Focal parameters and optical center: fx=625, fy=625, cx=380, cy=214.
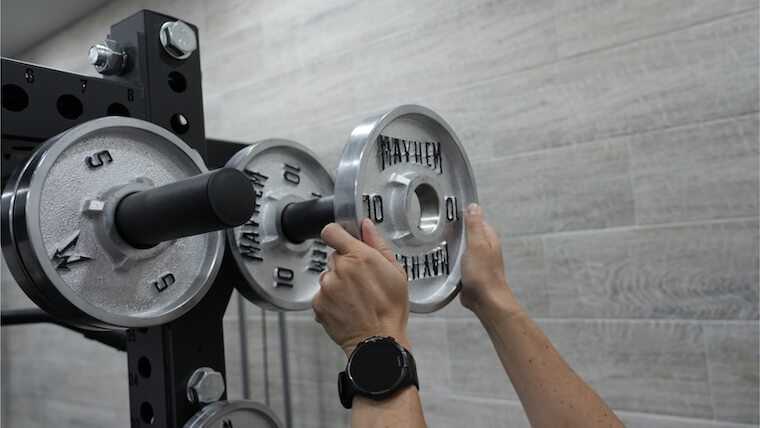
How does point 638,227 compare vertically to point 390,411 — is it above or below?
above

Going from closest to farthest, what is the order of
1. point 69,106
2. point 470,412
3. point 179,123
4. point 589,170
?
point 69,106 < point 179,123 < point 589,170 < point 470,412

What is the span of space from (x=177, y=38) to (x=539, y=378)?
0.71m

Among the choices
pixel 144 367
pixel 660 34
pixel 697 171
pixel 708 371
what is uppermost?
pixel 660 34

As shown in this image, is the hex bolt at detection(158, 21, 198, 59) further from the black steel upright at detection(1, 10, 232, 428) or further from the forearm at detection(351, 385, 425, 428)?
the forearm at detection(351, 385, 425, 428)

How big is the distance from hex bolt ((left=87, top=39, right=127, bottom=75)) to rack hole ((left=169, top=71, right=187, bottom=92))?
0.06 m

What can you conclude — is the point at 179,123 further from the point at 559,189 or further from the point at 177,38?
the point at 559,189

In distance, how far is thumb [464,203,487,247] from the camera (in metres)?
0.91

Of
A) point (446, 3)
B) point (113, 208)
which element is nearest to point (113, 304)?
point (113, 208)

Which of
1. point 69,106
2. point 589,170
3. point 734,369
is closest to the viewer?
point 69,106

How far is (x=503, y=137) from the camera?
6.42ft

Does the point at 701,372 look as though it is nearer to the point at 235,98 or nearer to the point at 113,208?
the point at 113,208

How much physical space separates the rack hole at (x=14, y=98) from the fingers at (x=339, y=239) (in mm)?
341

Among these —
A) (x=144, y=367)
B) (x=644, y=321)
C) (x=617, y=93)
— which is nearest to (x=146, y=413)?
(x=144, y=367)

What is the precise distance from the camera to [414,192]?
0.83m
